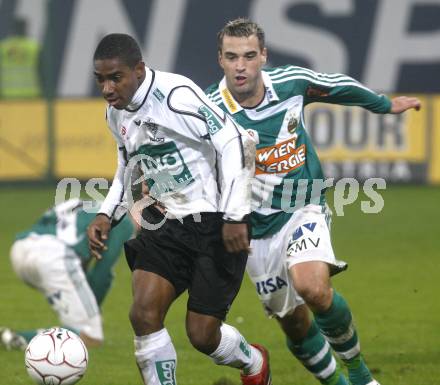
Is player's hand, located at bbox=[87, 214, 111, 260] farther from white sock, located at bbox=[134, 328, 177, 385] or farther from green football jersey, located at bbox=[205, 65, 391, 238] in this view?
green football jersey, located at bbox=[205, 65, 391, 238]

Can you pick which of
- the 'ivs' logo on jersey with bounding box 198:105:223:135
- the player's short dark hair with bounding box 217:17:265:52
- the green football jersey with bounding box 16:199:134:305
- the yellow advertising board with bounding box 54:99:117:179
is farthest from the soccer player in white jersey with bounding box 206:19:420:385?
the yellow advertising board with bounding box 54:99:117:179

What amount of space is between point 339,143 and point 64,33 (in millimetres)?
5434

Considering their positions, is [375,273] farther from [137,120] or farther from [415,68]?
[415,68]

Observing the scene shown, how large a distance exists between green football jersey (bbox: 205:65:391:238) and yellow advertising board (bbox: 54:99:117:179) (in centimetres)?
1096

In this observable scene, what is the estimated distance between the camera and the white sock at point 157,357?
5.43m

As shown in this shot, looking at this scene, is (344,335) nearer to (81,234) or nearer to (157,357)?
(157,357)

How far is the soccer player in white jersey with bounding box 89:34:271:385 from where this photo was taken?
17.9ft

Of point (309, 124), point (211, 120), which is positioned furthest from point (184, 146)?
point (309, 124)

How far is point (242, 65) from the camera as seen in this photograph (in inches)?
254

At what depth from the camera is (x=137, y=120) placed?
18.4ft

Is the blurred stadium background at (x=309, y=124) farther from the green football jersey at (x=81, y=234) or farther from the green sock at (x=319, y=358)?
the green sock at (x=319, y=358)

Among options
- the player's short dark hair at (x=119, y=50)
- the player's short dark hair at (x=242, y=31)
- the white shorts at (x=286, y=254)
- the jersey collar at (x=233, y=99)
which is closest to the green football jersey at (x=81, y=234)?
the white shorts at (x=286, y=254)

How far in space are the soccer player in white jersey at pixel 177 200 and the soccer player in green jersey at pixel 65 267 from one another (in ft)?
6.19

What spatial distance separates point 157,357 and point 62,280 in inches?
95.2
